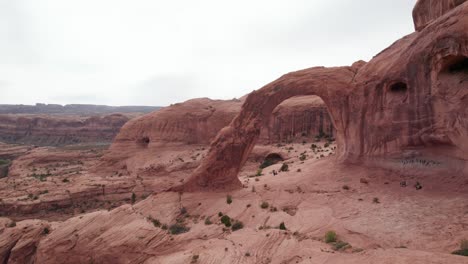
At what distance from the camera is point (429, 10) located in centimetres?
1727

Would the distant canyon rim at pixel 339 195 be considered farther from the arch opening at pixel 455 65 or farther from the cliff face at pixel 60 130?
the cliff face at pixel 60 130

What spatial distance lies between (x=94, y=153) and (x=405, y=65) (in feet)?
171

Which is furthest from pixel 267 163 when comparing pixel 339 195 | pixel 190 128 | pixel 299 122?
pixel 339 195

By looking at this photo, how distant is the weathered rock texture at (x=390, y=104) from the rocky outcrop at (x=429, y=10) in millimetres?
1468

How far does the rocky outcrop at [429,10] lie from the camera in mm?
15189

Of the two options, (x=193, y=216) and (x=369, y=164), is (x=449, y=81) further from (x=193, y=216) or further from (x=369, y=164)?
(x=193, y=216)

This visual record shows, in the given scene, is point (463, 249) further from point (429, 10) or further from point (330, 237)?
point (429, 10)

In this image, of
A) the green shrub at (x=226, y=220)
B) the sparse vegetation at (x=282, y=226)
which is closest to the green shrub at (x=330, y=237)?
the sparse vegetation at (x=282, y=226)

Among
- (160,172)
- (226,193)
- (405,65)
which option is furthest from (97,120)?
(405,65)

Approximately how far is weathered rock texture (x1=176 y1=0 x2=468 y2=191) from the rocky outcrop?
1468mm

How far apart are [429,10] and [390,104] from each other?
20.2 feet

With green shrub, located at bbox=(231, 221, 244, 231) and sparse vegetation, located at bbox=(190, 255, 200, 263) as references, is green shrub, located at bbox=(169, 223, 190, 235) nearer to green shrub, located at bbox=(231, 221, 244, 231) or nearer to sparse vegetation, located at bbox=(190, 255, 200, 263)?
green shrub, located at bbox=(231, 221, 244, 231)

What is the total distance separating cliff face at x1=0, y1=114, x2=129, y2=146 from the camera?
83.5 m

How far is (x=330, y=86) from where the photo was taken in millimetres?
18906
